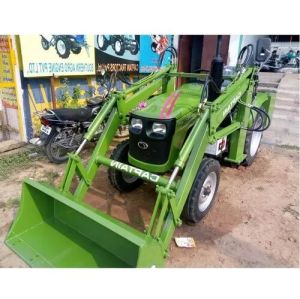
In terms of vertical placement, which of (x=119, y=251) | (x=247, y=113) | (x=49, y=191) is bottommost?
(x=119, y=251)

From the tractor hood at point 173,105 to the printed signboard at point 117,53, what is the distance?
2.57m

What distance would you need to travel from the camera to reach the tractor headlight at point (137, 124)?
2904mm

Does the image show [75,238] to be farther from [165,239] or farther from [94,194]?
[94,194]

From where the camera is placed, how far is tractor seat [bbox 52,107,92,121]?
172 inches

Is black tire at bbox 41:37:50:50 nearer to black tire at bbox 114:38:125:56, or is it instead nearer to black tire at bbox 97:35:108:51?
black tire at bbox 97:35:108:51

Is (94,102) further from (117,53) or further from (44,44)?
(117,53)

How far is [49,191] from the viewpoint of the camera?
8.23 feet

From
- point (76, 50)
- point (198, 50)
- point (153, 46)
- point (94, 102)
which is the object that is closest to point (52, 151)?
point (94, 102)

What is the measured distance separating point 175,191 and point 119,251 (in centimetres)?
65

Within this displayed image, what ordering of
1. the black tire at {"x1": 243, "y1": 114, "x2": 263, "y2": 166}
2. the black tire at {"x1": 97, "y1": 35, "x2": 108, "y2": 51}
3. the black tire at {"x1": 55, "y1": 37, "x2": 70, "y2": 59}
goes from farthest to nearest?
the black tire at {"x1": 97, "y1": 35, "x2": 108, "y2": 51}, the black tire at {"x1": 55, "y1": 37, "x2": 70, "y2": 59}, the black tire at {"x1": 243, "y1": 114, "x2": 263, "y2": 166}

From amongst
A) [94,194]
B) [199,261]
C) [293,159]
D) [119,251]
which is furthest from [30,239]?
[293,159]

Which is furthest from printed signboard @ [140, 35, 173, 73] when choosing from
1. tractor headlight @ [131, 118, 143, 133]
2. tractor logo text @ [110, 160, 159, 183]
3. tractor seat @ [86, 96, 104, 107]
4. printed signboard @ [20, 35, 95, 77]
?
tractor logo text @ [110, 160, 159, 183]

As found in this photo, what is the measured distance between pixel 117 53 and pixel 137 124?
12.0 feet

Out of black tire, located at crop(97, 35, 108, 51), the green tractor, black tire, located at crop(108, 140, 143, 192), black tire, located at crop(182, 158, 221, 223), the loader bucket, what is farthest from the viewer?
black tire, located at crop(97, 35, 108, 51)
